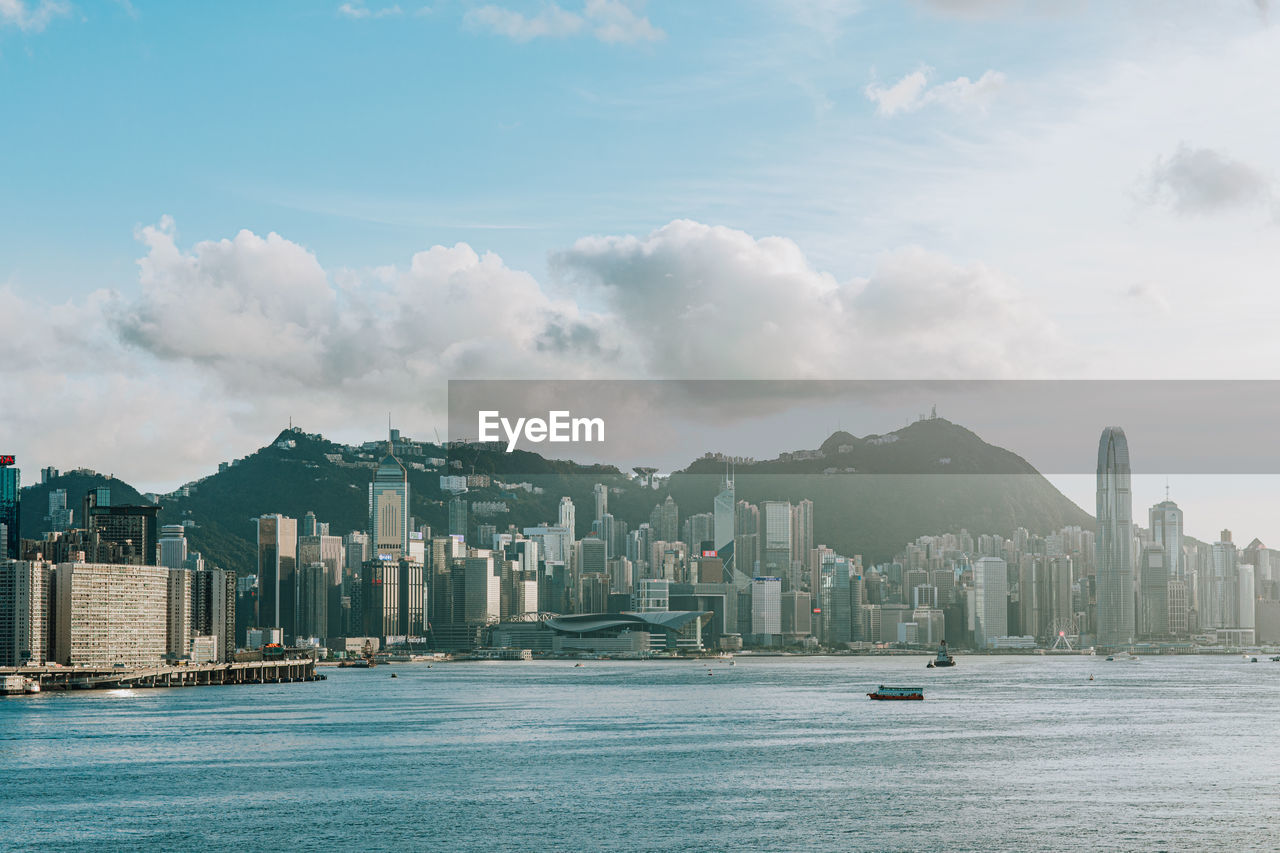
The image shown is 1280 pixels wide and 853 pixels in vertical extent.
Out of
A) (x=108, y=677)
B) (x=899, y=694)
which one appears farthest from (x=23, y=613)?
(x=899, y=694)

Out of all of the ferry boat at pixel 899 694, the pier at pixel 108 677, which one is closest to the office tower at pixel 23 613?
the pier at pixel 108 677

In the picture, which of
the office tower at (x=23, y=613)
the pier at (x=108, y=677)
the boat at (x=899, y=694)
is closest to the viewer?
the boat at (x=899, y=694)

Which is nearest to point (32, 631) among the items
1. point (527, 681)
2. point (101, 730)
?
point (527, 681)

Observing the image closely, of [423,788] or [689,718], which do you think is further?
[689,718]

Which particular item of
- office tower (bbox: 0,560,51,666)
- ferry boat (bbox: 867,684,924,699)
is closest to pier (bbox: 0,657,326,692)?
office tower (bbox: 0,560,51,666)

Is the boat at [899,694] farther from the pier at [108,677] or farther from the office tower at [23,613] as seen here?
the office tower at [23,613]

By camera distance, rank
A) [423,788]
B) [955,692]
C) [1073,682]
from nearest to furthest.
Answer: [423,788]
[955,692]
[1073,682]

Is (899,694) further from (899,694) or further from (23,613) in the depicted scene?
(23,613)

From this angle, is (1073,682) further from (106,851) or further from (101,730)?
(106,851)
